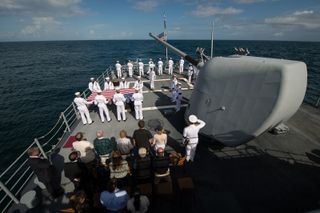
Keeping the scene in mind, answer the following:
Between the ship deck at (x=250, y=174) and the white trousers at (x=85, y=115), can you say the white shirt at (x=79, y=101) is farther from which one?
the ship deck at (x=250, y=174)

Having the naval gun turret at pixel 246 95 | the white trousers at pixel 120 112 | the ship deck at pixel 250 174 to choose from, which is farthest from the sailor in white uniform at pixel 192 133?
the white trousers at pixel 120 112

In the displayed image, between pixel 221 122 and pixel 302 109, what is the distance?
6899 mm

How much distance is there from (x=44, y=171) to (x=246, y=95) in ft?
20.7

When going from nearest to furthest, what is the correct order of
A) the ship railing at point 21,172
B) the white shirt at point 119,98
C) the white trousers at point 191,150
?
the ship railing at point 21,172 < the white trousers at point 191,150 < the white shirt at point 119,98

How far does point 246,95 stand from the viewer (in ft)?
19.9

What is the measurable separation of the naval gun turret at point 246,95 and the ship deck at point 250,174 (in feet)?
2.97

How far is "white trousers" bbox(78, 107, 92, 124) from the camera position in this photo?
9.62 meters

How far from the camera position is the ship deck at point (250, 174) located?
5.17m

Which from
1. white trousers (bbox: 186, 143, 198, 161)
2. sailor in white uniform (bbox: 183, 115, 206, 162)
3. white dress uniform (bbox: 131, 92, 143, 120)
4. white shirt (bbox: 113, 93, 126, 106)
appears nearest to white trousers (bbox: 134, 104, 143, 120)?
white dress uniform (bbox: 131, 92, 143, 120)

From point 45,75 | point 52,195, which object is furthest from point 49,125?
point 45,75

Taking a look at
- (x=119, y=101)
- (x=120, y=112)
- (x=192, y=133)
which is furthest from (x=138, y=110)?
(x=192, y=133)

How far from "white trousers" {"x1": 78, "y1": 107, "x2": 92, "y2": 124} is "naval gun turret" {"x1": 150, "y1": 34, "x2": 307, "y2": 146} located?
18.6ft

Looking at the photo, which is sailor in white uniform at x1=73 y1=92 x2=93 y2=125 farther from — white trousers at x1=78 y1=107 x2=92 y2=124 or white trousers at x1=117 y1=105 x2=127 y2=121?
white trousers at x1=117 y1=105 x2=127 y2=121

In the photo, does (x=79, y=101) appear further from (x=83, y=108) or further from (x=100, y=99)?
(x=100, y=99)
